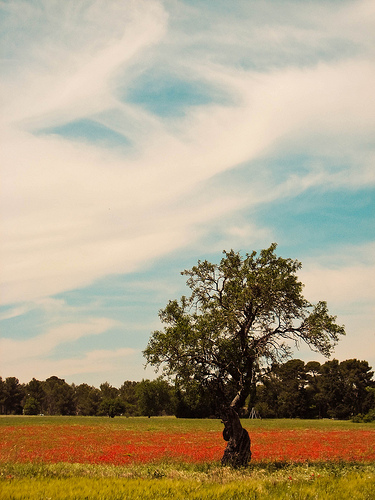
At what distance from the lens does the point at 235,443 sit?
20266mm

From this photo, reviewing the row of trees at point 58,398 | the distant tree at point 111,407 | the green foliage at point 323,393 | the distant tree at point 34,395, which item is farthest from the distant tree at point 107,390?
the green foliage at point 323,393

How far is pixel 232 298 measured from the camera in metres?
21.7

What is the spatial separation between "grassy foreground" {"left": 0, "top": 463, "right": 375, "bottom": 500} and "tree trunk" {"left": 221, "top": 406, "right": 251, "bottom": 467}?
1.64 m

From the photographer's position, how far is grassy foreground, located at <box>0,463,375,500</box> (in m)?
11.8

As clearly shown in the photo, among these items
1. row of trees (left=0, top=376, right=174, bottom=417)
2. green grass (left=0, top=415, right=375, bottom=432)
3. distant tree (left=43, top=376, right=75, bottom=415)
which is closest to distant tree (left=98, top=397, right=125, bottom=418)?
row of trees (left=0, top=376, right=174, bottom=417)

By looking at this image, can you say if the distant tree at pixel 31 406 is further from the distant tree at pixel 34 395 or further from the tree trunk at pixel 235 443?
the tree trunk at pixel 235 443

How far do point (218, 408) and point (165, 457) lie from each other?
18.8 feet

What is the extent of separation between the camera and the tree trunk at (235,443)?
65.8 ft

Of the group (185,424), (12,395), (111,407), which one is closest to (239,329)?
(185,424)

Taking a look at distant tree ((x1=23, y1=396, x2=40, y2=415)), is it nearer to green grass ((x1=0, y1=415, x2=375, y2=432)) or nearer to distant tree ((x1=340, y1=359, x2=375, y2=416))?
green grass ((x1=0, y1=415, x2=375, y2=432))

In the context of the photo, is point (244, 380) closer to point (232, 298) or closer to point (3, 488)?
point (232, 298)

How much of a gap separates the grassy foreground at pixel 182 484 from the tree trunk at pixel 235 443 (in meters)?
1.64

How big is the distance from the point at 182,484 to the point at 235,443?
7.21 meters

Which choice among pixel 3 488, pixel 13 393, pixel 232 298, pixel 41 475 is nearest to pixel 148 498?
pixel 3 488
